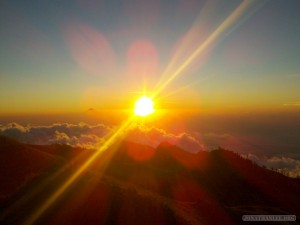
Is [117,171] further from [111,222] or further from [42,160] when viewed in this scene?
[111,222]

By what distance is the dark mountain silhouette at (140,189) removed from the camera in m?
21.3

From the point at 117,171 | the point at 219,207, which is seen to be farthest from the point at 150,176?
the point at 219,207

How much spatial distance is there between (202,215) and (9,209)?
16791mm

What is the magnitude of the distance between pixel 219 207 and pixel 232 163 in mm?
26964

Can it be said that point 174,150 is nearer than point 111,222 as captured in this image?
No

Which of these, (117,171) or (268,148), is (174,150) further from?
(268,148)

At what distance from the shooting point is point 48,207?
21.2 metres

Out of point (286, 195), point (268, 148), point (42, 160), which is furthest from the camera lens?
point (268, 148)

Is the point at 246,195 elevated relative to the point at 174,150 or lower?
lower

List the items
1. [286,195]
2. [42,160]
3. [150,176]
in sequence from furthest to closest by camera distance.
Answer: [286,195]
[150,176]
[42,160]

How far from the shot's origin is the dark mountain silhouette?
21328 millimetres

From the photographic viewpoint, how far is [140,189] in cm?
2953

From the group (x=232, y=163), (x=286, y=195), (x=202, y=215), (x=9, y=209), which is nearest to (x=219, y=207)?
(x=202, y=215)

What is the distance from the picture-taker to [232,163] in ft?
176
